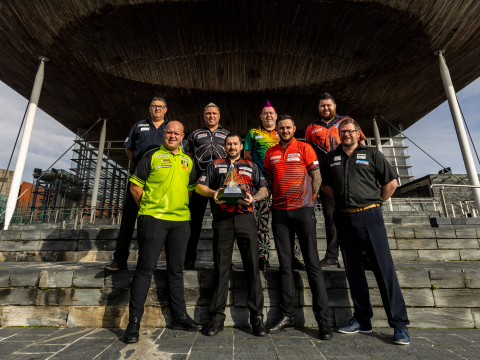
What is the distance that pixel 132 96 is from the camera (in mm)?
13852

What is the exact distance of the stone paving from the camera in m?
2.10

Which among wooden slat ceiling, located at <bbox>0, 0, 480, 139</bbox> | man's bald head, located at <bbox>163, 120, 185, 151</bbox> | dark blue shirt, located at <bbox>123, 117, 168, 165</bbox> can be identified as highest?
wooden slat ceiling, located at <bbox>0, 0, 480, 139</bbox>

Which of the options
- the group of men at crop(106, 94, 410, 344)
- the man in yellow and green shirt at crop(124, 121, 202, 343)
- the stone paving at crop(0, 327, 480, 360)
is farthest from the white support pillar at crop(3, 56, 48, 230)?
the man in yellow and green shirt at crop(124, 121, 202, 343)

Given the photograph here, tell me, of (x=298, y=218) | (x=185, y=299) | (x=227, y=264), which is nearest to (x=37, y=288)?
(x=185, y=299)

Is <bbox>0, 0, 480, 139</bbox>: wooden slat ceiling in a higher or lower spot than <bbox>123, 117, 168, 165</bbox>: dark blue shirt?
higher

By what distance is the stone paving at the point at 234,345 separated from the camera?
2102 mm

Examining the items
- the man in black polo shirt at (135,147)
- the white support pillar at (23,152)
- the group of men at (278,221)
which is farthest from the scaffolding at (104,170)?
the group of men at (278,221)

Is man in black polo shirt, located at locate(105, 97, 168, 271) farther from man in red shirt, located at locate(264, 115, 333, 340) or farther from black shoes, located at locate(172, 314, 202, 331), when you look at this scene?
man in red shirt, located at locate(264, 115, 333, 340)

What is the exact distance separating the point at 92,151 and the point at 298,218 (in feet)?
67.6

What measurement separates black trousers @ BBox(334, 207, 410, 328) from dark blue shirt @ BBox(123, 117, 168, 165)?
2498 millimetres

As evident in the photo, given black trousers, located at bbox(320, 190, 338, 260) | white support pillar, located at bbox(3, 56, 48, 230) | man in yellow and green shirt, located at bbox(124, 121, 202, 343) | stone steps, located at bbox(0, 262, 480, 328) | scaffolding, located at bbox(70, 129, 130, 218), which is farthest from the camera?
scaffolding, located at bbox(70, 129, 130, 218)

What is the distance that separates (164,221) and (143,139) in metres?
1.33

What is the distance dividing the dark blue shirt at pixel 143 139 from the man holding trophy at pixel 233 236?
1.02 metres

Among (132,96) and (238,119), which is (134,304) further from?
(238,119)
